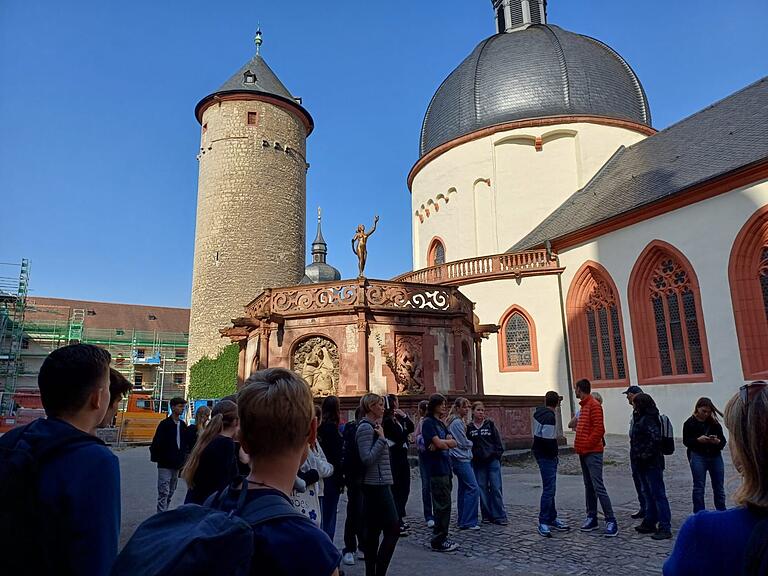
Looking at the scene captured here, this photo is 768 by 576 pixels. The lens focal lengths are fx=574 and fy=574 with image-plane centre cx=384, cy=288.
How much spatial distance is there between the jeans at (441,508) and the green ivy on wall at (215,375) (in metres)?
25.2

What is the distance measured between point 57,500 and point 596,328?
2065 cm

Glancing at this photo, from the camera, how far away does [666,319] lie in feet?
59.9

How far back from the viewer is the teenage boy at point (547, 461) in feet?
20.0

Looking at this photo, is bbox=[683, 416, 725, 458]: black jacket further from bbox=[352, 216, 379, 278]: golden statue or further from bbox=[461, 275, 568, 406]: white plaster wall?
bbox=[461, 275, 568, 406]: white plaster wall

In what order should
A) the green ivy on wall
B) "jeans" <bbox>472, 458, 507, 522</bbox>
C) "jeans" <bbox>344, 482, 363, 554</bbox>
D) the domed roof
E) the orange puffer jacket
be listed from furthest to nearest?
the green ivy on wall
the domed roof
"jeans" <bbox>472, 458, 507, 522</bbox>
the orange puffer jacket
"jeans" <bbox>344, 482, 363, 554</bbox>

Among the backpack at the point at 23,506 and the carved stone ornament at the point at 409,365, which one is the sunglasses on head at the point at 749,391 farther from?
the carved stone ornament at the point at 409,365

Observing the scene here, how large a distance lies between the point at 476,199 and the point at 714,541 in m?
26.6

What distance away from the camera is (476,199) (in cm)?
2734

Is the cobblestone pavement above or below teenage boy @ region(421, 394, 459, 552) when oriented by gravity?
below

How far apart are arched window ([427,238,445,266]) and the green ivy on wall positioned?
11094 millimetres

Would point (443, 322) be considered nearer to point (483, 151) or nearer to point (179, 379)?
point (483, 151)

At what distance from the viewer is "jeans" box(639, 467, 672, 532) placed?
580 centimetres

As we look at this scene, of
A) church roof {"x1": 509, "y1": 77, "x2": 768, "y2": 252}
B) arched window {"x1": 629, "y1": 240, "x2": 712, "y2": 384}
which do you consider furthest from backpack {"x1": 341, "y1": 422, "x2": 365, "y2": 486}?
church roof {"x1": 509, "y1": 77, "x2": 768, "y2": 252}

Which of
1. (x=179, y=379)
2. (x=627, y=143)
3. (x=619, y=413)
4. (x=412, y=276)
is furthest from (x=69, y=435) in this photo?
(x=179, y=379)
